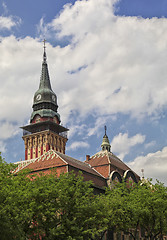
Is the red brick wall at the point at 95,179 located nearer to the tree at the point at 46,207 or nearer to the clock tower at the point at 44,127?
the tree at the point at 46,207

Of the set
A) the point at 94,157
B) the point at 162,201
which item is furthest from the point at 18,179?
the point at 94,157

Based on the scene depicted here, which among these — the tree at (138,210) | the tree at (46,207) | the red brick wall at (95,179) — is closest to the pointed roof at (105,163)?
the red brick wall at (95,179)

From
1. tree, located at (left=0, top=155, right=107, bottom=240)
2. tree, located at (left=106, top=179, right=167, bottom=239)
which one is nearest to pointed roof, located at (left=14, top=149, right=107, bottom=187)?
tree, located at (left=106, top=179, right=167, bottom=239)

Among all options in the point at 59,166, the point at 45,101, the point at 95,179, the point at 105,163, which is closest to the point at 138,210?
the point at 59,166

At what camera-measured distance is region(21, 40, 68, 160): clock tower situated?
108 m

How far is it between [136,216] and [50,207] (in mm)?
17397

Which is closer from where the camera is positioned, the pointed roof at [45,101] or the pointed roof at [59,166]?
the pointed roof at [59,166]

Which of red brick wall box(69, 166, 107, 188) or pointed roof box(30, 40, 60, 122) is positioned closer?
red brick wall box(69, 166, 107, 188)

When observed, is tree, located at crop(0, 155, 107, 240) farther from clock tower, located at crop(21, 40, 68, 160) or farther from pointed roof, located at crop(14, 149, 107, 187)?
clock tower, located at crop(21, 40, 68, 160)

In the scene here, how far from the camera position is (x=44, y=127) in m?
112

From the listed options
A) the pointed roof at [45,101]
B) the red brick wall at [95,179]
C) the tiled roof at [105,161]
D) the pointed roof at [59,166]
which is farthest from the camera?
the pointed roof at [45,101]

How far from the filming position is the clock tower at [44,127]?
354ft

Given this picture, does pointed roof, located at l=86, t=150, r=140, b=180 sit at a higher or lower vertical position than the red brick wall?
higher

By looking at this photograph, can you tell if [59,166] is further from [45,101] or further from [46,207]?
[45,101]
